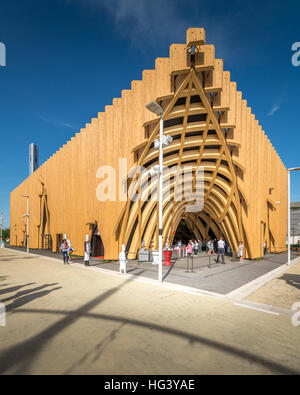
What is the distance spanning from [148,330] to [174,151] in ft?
54.2

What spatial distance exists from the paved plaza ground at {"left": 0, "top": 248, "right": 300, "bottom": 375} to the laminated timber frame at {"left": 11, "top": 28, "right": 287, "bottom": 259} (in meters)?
9.20

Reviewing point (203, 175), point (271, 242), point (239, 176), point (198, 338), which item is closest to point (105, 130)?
point (203, 175)

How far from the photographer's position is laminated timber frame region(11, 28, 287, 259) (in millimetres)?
13898

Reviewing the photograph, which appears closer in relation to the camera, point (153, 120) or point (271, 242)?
point (153, 120)

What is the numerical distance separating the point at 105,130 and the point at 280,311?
51.4 ft

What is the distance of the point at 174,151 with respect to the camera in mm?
19359

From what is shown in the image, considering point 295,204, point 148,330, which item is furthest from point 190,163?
point 295,204

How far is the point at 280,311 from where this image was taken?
6.00m

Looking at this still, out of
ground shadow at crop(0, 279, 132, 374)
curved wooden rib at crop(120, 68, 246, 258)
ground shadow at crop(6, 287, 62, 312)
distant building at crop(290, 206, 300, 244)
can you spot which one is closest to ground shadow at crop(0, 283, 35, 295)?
ground shadow at crop(6, 287, 62, 312)

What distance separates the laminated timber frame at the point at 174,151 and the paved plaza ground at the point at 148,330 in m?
9.20

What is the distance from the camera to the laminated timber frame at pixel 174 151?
13.9 metres

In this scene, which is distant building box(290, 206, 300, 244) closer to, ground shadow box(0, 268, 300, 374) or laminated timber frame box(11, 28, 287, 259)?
laminated timber frame box(11, 28, 287, 259)

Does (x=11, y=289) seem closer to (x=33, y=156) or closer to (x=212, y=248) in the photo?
(x=212, y=248)
